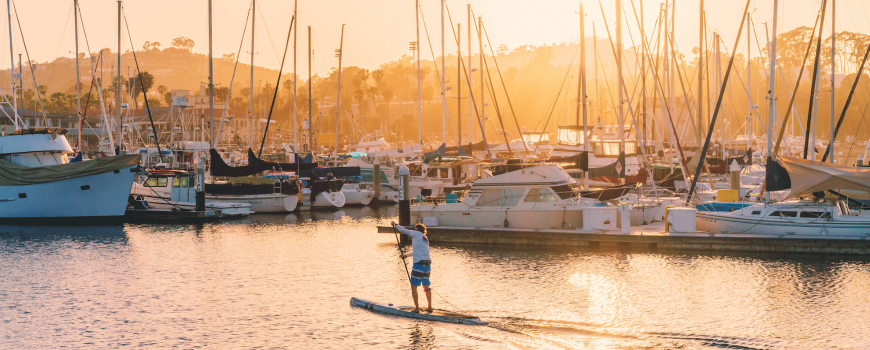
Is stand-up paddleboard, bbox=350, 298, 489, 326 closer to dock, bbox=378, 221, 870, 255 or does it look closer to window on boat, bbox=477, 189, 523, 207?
dock, bbox=378, 221, 870, 255

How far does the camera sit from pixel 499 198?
30.1m

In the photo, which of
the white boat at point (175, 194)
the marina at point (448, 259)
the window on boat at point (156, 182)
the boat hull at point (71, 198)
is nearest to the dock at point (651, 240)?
the marina at point (448, 259)

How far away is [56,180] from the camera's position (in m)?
39.9

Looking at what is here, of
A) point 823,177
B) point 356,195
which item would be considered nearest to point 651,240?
point 823,177

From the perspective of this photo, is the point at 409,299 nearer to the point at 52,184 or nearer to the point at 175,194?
the point at 52,184

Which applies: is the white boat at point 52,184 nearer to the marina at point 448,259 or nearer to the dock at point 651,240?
the marina at point 448,259

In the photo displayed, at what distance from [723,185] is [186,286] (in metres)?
34.2

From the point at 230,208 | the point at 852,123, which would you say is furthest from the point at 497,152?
the point at 852,123

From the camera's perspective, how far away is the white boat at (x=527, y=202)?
29438 millimetres

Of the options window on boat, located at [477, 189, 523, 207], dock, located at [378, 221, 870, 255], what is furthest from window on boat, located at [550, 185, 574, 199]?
dock, located at [378, 221, 870, 255]

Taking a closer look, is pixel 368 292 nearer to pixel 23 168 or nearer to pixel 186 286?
pixel 186 286

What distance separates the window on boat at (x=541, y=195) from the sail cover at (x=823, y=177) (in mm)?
8262

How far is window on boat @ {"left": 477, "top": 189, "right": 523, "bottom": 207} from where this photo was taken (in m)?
29.9

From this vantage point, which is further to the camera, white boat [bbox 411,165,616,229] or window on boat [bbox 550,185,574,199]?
window on boat [bbox 550,185,574,199]
